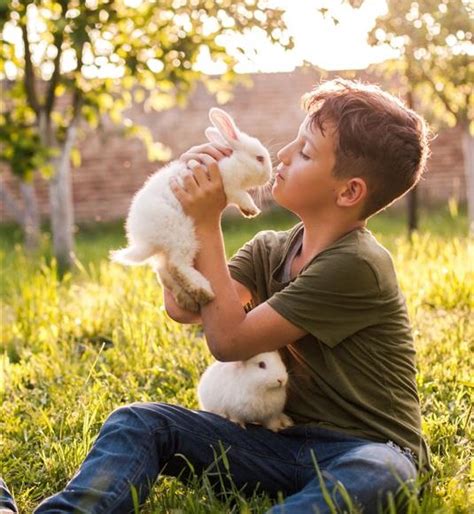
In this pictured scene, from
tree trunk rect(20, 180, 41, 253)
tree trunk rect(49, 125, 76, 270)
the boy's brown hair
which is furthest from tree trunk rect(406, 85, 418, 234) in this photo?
the boy's brown hair

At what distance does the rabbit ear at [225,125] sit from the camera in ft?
7.71

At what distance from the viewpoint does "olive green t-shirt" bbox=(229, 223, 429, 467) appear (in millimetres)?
2256

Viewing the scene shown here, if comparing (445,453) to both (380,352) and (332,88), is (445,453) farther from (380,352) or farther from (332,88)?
(332,88)

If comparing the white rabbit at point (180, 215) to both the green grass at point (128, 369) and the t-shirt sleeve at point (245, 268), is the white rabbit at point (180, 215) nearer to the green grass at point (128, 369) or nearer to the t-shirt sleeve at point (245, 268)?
the t-shirt sleeve at point (245, 268)

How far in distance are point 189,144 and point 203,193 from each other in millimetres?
10182

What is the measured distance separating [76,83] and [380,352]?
4.81 meters

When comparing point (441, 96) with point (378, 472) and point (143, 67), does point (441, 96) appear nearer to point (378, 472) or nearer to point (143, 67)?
point (143, 67)

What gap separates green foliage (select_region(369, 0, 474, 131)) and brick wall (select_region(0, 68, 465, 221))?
348 cm

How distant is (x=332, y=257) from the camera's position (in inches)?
90.1

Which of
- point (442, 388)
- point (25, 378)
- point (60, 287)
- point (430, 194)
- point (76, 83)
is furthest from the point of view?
point (430, 194)

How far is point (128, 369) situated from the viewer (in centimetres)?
351

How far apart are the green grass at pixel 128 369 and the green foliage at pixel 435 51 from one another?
50.5 inches

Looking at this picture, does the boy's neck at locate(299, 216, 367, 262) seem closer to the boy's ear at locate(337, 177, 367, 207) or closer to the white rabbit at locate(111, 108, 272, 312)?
the boy's ear at locate(337, 177, 367, 207)

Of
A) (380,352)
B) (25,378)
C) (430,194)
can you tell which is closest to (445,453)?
(380,352)
